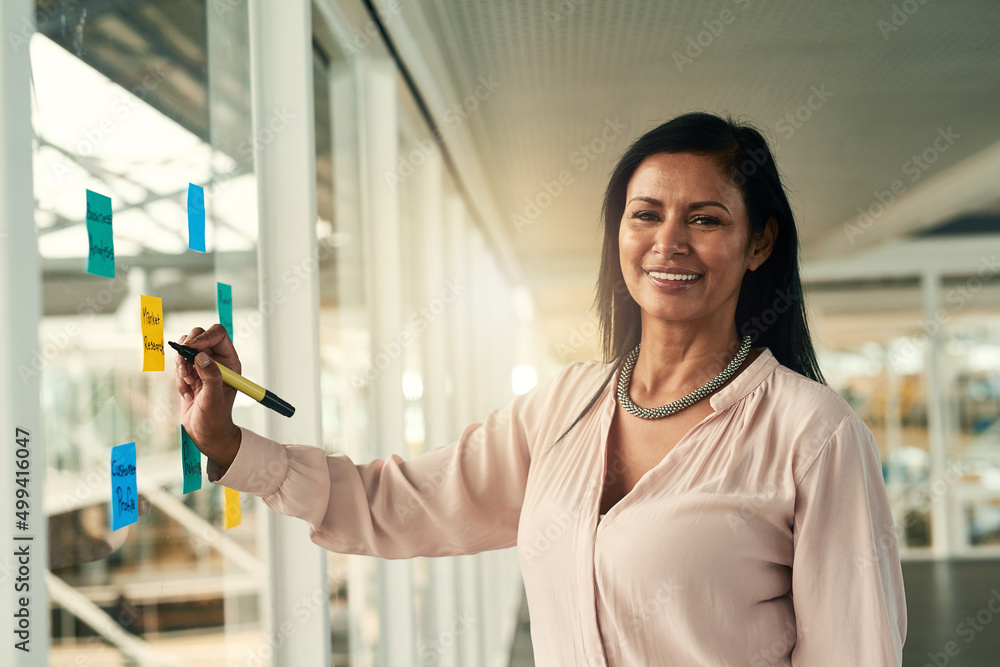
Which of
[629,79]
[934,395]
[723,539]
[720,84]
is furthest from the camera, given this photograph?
[934,395]

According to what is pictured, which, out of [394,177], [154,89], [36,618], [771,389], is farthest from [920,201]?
[36,618]

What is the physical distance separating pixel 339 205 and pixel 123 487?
1.36 meters

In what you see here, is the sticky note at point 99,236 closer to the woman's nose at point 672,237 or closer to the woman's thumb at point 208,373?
the woman's thumb at point 208,373

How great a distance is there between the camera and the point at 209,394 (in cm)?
102

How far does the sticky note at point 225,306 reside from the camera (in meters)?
1.24

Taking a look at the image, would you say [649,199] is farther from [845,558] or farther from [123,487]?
[123,487]

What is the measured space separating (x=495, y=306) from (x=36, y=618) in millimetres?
5579

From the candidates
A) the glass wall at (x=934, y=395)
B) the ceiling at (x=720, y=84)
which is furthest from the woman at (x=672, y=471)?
the glass wall at (x=934, y=395)

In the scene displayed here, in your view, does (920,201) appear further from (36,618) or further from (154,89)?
(36,618)

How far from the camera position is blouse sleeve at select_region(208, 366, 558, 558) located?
1213 mm

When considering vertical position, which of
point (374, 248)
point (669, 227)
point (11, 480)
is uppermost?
point (374, 248)

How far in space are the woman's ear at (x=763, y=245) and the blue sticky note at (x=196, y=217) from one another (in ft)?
2.69

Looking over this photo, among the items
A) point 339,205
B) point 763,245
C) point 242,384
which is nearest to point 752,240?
point 763,245

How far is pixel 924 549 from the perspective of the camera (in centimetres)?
830
